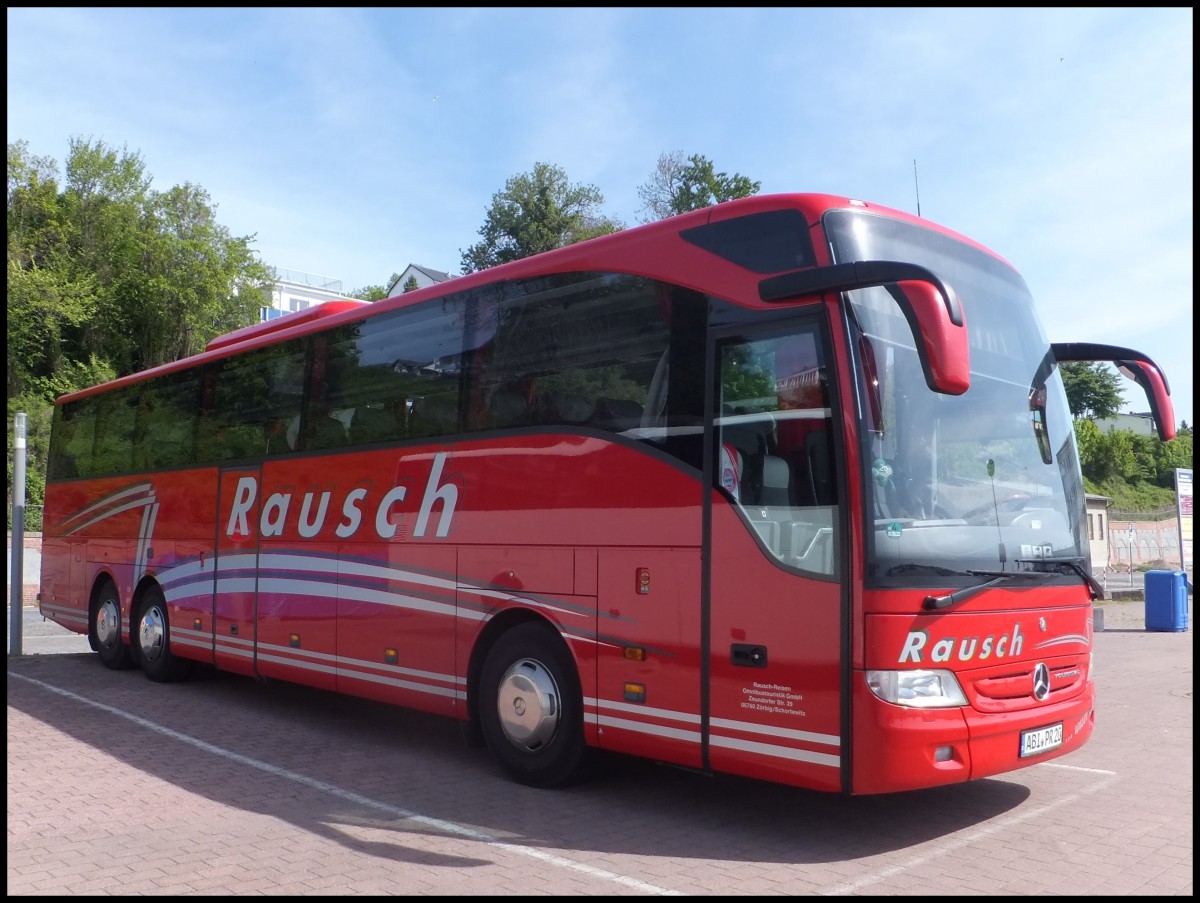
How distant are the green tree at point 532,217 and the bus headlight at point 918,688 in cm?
6083

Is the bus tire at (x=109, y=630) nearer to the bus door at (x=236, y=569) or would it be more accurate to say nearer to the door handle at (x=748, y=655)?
the bus door at (x=236, y=569)

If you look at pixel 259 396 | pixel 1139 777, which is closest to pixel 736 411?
pixel 1139 777

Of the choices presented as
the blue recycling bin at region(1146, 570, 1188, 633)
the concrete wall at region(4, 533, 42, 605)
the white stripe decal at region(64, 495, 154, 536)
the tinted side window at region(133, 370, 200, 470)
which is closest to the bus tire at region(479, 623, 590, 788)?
the tinted side window at region(133, 370, 200, 470)

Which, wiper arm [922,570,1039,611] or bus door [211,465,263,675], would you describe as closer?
wiper arm [922,570,1039,611]

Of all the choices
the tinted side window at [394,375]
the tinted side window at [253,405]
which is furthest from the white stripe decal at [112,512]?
the tinted side window at [394,375]

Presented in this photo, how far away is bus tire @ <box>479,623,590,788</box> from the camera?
23.6 feet

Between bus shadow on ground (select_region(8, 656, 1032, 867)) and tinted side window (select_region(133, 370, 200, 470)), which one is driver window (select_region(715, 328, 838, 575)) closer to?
bus shadow on ground (select_region(8, 656, 1032, 867))

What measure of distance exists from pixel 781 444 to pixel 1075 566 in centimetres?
211

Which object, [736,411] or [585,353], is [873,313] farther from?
[585,353]

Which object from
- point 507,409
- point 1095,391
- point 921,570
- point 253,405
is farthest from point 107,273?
point 1095,391

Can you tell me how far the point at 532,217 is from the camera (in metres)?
66.6

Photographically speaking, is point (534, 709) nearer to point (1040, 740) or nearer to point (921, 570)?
point (921, 570)

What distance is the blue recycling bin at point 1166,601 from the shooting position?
20.5 meters

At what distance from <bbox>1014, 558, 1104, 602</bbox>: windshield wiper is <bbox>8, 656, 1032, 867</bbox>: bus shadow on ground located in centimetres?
146
